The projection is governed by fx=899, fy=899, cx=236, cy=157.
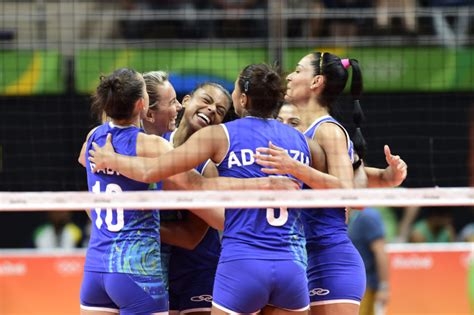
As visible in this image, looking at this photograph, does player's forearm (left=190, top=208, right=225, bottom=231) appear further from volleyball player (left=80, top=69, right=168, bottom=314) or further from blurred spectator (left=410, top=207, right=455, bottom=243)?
blurred spectator (left=410, top=207, right=455, bottom=243)

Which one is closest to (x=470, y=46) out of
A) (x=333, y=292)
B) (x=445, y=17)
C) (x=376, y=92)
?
(x=445, y=17)

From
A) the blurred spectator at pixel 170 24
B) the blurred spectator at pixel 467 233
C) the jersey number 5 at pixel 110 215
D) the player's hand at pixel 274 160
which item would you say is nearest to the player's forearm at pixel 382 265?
the player's hand at pixel 274 160

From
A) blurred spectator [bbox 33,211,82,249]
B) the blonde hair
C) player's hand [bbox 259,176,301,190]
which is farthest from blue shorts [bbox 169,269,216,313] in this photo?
blurred spectator [bbox 33,211,82,249]

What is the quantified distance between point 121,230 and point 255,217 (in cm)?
81

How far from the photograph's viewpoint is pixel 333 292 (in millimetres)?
5715

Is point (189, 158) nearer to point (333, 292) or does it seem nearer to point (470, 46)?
point (333, 292)

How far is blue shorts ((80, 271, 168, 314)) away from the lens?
527 cm

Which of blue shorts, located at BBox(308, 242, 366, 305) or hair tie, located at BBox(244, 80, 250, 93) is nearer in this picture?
hair tie, located at BBox(244, 80, 250, 93)

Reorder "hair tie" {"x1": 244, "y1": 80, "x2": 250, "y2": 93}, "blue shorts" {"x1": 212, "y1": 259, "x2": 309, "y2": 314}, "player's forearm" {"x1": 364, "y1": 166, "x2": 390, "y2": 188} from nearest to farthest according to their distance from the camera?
"blue shorts" {"x1": 212, "y1": 259, "x2": 309, "y2": 314} < "hair tie" {"x1": 244, "y1": 80, "x2": 250, "y2": 93} < "player's forearm" {"x1": 364, "y1": 166, "x2": 390, "y2": 188}

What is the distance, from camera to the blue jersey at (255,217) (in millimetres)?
5270

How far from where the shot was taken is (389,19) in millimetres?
13602

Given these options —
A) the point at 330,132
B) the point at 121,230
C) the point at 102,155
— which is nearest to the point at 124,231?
the point at 121,230

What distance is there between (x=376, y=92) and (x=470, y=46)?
1576mm

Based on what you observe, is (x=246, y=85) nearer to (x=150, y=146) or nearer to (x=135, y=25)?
(x=150, y=146)
